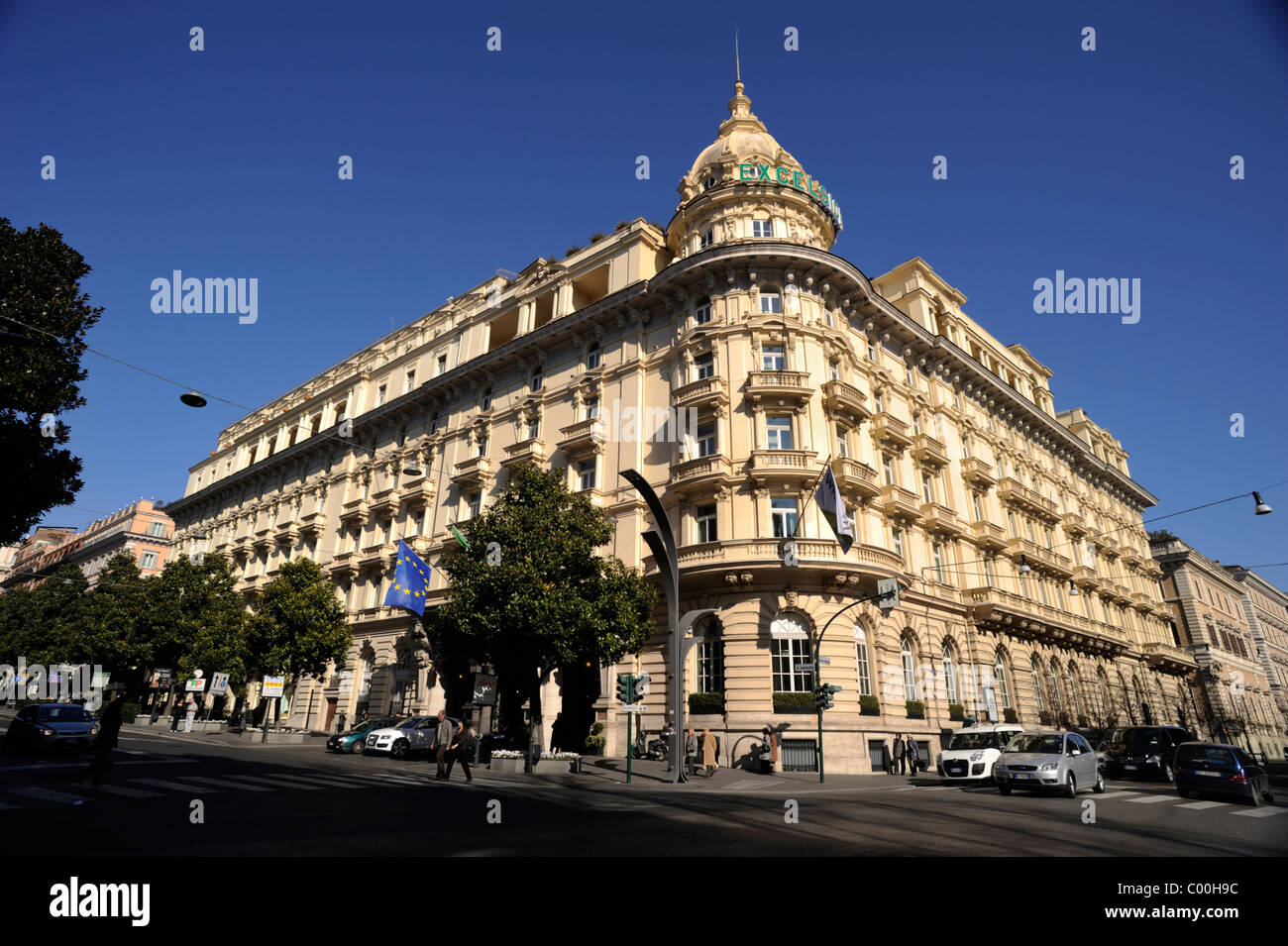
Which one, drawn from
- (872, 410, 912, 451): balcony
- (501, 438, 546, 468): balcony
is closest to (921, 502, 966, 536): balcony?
(872, 410, 912, 451): balcony

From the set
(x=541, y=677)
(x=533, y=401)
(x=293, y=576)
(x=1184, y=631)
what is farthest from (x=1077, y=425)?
(x=293, y=576)

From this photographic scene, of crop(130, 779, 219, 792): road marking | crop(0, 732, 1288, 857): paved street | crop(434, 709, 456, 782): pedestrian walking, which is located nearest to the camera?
crop(0, 732, 1288, 857): paved street

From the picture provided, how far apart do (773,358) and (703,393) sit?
3.57 metres

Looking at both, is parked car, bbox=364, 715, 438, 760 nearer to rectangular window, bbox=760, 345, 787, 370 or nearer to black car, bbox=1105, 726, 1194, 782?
rectangular window, bbox=760, 345, 787, 370

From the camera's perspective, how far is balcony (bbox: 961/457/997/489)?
36.0 metres

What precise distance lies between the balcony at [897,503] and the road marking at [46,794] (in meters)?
26.8

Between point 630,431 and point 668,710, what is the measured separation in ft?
40.5

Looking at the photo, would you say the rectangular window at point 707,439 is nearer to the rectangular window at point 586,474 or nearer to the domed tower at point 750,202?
the rectangular window at point 586,474

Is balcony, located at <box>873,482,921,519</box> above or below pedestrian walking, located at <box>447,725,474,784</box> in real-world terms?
above

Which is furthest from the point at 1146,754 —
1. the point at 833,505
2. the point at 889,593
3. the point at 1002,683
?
the point at 833,505

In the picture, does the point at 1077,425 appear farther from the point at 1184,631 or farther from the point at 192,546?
the point at 192,546

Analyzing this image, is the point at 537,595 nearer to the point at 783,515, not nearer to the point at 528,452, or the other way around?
the point at 783,515

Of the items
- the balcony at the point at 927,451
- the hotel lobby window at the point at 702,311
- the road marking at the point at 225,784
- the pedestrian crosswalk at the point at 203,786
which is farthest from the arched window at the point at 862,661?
the road marking at the point at 225,784

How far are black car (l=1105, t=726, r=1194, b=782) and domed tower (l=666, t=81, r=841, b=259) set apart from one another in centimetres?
2300
